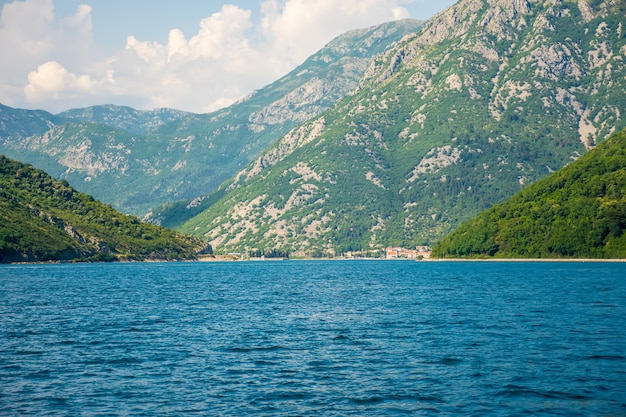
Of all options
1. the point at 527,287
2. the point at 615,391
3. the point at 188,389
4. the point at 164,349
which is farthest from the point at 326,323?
the point at 527,287

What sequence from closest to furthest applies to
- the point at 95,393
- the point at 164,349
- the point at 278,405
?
the point at 278,405 < the point at 95,393 < the point at 164,349

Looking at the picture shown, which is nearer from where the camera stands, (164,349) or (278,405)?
(278,405)

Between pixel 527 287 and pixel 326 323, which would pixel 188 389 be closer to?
pixel 326 323

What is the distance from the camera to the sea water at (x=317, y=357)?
161 ft

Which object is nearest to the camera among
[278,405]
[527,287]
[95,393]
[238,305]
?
[278,405]

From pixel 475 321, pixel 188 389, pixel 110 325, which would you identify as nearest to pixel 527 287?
pixel 475 321

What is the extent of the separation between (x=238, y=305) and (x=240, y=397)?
71331mm

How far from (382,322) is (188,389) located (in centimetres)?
4386

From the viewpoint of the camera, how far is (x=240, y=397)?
168 ft

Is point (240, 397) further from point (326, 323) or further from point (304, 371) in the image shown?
point (326, 323)

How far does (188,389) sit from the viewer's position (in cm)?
5366

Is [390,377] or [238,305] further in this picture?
[238,305]

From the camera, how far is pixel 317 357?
66.8m

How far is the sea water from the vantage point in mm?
49000
